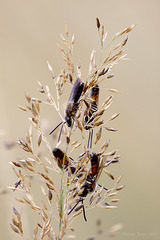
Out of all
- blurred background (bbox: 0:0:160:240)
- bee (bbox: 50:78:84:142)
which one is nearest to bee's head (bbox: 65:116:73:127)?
bee (bbox: 50:78:84:142)

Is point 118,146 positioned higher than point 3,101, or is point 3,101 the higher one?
point 3,101

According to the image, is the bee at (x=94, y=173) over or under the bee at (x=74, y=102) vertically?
under

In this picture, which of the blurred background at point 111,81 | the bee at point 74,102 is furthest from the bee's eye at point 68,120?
the blurred background at point 111,81

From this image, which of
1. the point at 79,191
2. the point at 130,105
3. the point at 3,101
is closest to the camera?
the point at 79,191

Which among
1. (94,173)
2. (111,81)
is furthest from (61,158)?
(111,81)

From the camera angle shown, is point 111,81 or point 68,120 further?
point 111,81

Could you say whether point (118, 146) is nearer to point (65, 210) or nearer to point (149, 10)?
point (149, 10)

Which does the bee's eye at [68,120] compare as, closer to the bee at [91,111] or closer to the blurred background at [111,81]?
the bee at [91,111]

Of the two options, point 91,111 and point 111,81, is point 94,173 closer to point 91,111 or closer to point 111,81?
point 91,111

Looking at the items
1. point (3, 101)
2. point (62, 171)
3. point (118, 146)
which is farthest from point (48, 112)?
point (62, 171)
